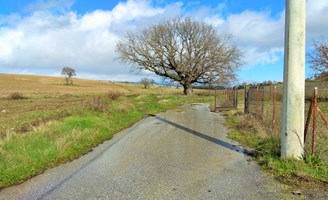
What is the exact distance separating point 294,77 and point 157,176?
3.36 m

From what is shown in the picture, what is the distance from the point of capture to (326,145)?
8.63 m

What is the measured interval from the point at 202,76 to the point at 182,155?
3842 centimetres

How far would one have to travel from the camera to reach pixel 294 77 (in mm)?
7082

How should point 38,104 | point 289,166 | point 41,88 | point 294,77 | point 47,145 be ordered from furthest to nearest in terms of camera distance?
point 41,88
point 38,104
point 47,145
point 294,77
point 289,166

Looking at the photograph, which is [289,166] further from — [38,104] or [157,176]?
[38,104]

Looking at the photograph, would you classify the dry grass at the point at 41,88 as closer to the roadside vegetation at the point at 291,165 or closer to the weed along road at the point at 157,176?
the weed along road at the point at 157,176

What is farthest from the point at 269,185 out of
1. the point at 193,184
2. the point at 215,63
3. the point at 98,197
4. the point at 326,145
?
the point at 215,63

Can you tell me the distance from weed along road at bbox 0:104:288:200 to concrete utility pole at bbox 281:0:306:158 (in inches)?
37.4

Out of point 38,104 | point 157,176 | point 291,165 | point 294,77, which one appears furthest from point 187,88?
point 157,176

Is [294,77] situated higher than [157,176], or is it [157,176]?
[294,77]

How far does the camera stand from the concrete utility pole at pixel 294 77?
23.2ft

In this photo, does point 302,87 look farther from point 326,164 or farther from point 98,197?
point 98,197

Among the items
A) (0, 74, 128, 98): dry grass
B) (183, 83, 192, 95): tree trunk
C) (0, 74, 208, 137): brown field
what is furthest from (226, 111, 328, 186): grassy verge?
(0, 74, 128, 98): dry grass

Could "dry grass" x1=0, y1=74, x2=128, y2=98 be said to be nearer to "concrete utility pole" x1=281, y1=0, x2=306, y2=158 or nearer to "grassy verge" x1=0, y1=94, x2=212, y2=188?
"grassy verge" x1=0, y1=94, x2=212, y2=188
